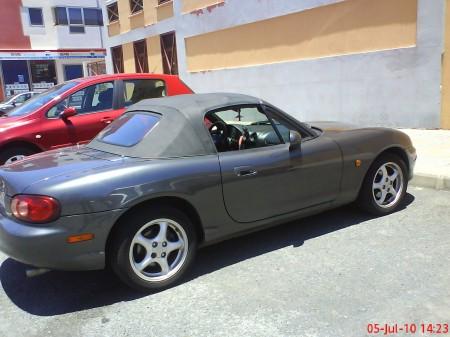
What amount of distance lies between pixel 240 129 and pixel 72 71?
3015cm

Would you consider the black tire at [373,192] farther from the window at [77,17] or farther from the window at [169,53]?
the window at [77,17]

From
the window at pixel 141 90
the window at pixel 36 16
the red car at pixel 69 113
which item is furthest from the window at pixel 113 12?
the red car at pixel 69 113

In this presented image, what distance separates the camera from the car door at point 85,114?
6.80m

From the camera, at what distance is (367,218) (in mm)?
4957

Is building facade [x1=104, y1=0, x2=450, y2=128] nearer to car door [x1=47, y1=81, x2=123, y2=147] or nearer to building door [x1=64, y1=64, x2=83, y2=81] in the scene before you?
car door [x1=47, y1=81, x2=123, y2=147]

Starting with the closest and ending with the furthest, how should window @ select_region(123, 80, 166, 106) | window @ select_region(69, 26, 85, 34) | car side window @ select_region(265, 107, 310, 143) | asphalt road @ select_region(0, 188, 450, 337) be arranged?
asphalt road @ select_region(0, 188, 450, 337), car side window @ select_region(265, 107, 310, 143), window @ select_region(123, 80, 166, 106), window @ select_region(69, 26, 85, 34)

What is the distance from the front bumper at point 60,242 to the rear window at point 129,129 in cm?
88

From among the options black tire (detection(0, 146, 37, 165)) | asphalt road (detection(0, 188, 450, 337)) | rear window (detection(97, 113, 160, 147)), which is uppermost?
rear window (detection(97, 113, 160, 147))

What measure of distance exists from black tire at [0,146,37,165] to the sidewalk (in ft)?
17.2

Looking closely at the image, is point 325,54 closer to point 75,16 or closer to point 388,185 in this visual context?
point 388,185

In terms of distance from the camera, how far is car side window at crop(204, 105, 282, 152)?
4.27 meters

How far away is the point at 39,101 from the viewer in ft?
23.4

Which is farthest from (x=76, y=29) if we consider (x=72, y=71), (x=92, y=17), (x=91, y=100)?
(x=91, y=100)

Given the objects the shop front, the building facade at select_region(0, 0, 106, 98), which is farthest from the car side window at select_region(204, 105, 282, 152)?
the shop front
